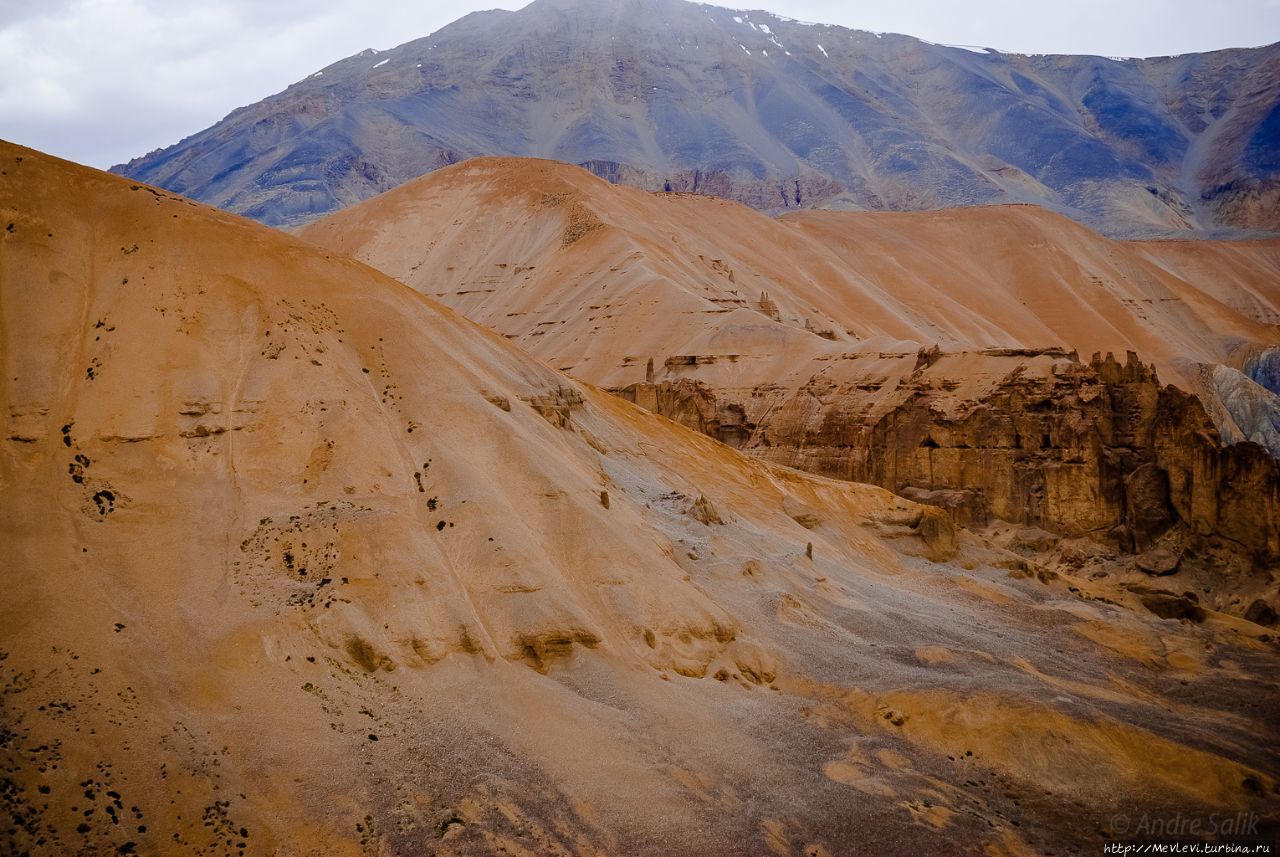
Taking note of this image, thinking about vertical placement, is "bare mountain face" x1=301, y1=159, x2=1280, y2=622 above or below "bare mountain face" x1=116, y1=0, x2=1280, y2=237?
below

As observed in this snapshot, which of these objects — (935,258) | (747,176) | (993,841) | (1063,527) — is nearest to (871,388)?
(1063,527)

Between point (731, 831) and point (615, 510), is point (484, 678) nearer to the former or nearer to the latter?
point (731, 831)

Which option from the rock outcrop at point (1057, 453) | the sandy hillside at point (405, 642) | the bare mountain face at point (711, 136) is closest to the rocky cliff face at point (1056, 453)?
the rock outcrop at point (1057, 453)

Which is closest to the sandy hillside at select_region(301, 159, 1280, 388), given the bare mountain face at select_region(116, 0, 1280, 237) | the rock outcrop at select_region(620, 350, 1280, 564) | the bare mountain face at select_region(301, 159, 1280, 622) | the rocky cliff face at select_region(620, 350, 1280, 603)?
the bare mountain face at select_region(301, 159, 1280, 622)

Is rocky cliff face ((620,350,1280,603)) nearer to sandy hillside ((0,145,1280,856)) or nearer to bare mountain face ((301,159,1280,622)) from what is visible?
bare mountain face ((301,159,1280,622))

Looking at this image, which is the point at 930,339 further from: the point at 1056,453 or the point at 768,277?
the point at 1056,453

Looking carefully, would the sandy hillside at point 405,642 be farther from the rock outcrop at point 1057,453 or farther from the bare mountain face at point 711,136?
the bare mountain face at point 711,136
